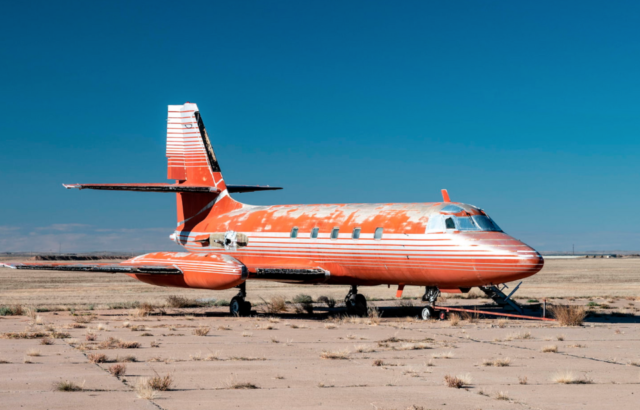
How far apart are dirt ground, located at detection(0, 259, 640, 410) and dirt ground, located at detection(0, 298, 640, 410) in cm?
3

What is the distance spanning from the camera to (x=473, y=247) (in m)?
21.1

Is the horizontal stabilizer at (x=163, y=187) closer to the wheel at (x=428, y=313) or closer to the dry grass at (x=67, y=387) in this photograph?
the wheel at (x=428, y=313)

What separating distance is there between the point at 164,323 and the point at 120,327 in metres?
1.87

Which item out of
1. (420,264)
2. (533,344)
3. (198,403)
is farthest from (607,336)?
(198,403)

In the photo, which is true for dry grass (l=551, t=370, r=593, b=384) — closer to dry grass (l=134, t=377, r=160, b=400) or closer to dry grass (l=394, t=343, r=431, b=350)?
dry grass (l=394, t=343, r=431, b=350)

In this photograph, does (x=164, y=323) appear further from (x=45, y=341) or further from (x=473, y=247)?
(x=473, y=247)

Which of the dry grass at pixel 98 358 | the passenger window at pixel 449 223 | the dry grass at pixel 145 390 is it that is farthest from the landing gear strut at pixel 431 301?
the dry grass at pixel 145 390

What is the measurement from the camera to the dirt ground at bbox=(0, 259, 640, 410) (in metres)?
10.6

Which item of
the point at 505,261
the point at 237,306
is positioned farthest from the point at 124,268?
the point at 505,261

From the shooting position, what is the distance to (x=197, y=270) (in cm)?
2495

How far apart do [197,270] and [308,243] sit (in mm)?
3971

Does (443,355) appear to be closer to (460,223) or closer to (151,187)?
(460,223)

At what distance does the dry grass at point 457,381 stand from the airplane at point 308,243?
8973 millimetres

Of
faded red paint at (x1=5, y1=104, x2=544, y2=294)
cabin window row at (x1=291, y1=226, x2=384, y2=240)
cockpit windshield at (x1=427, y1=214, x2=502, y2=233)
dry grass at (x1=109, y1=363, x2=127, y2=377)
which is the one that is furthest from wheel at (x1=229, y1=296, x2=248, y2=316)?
dry grass at (x1=109, y1=363, x2=127, y2=377)
